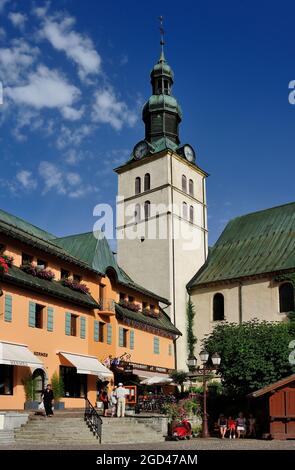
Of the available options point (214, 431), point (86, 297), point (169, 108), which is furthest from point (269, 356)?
point (169, 108)

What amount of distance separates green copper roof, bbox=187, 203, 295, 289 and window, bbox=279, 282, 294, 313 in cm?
142

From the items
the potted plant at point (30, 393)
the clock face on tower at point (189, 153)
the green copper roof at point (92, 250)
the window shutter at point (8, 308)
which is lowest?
the potted plant at point (30, 393)

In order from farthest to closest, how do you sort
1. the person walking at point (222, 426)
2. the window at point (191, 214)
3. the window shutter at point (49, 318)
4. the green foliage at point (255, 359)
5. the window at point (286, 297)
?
the window at point (191, 214) < the window at point (286, 297) < the window shutter at point (49, 318) < the green foliage at point (255, 359) < the person walking at point (222, 426)

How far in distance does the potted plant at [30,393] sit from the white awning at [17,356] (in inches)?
30.3

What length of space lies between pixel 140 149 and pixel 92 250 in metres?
22.2

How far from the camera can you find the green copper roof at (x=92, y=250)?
136 feet

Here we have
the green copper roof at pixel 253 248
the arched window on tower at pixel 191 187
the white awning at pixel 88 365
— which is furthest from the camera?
the arched window on tower at pixel 191 187

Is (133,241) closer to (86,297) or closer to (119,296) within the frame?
(119,296)

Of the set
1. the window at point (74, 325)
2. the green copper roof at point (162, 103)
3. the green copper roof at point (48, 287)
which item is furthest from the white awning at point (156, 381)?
the green copper roof at point (162, 103)

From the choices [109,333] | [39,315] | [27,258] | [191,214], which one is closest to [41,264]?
[27,258]

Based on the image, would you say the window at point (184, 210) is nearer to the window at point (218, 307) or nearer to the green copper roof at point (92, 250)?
the window at point (218, 307)

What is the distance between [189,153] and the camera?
6225 cm

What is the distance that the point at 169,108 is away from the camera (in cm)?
6272

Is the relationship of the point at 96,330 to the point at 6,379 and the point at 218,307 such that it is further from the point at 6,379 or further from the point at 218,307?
the point at 218,307
